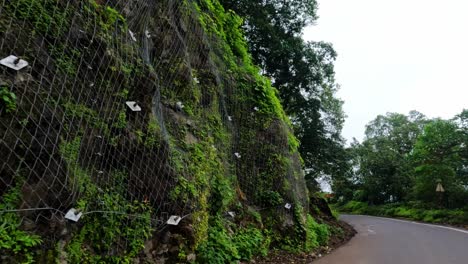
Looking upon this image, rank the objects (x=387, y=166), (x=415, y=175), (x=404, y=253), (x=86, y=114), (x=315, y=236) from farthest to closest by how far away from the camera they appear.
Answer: (x=387, y=166) < (x=415, y=175) < (x=315, y=236) < (x=404, y=253) < (x=86, y=114)

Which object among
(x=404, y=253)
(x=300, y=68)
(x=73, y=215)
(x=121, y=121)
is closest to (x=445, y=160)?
(x=300, y=68)

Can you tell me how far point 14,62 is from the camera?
3.36 m

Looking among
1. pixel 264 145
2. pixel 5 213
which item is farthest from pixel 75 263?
pixel 264 145

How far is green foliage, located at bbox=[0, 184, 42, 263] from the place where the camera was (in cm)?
295

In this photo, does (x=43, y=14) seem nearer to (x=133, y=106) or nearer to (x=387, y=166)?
(x=133, y=106)

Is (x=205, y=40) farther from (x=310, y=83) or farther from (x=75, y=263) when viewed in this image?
(x=310, y=83)

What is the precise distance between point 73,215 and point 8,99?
4.05 feet

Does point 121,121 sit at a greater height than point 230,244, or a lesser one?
greater

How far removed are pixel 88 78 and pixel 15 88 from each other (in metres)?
1.01

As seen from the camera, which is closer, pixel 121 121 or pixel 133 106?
pixel 121 121

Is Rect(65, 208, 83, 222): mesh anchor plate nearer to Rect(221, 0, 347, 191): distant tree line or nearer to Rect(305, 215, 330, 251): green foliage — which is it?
Rect(305, 215, 330, 251): green foliage

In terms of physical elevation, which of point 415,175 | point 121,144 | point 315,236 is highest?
point 415,175

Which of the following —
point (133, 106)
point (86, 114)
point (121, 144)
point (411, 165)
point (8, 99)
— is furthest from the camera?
point (411, 165)

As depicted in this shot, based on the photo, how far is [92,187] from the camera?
3977 millimetres
